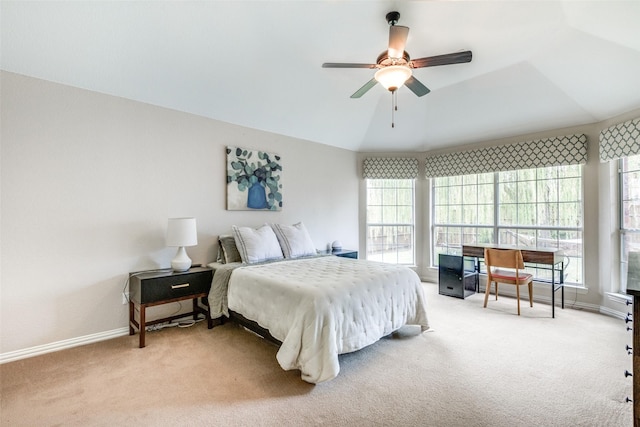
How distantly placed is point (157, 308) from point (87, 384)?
3.63 feet

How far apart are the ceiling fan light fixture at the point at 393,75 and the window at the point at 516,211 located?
3.20 meters

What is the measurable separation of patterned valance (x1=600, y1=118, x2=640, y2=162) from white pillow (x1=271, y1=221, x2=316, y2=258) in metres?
3.74

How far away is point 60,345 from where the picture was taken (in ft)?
8.78

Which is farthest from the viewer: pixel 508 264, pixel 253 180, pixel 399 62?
pixel 253 180

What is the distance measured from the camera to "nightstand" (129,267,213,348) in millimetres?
2729

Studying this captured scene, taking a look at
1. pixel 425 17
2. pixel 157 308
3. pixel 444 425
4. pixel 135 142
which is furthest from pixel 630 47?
pixel 157 308

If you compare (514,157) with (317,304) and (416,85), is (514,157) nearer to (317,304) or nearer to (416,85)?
(416,85)

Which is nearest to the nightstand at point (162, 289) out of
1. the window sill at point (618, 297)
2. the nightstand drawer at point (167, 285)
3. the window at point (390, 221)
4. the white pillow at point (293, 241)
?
the nightstand drawer at point (167, 285)

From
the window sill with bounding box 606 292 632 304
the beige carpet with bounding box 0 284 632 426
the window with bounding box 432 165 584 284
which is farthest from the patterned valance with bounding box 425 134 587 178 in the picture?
the beige carpet with bounding box 0 284 632 426

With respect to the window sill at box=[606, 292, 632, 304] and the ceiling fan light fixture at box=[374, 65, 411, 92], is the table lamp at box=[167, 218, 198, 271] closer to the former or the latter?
the ceiling fan light fixture at box=[374, 65, 411, 92]

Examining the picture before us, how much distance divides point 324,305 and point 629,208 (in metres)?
3.96

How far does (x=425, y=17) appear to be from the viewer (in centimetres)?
265

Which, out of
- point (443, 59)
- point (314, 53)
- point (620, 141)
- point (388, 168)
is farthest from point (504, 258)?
point (314, 53)

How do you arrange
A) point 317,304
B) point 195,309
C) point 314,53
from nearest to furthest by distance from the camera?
point 317,304, point 314,53, point 195,309
